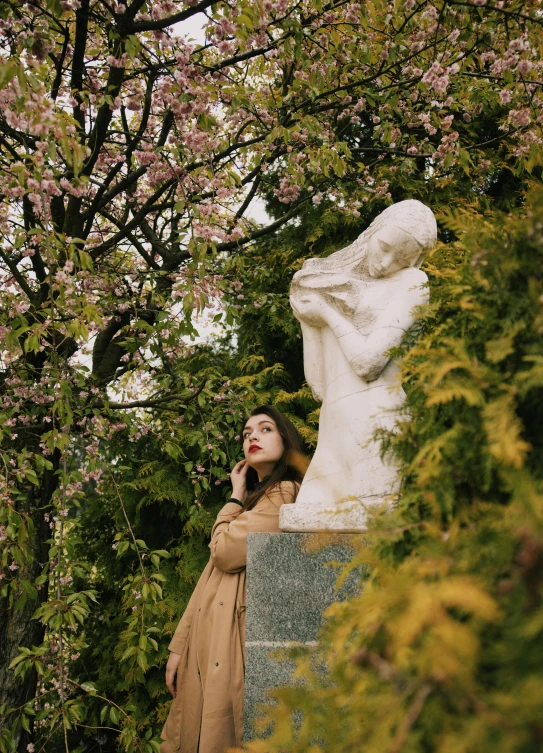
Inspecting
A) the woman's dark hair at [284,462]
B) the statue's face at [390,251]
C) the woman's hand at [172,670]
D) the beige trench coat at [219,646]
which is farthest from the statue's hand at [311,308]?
the woman's hand at [172,670]

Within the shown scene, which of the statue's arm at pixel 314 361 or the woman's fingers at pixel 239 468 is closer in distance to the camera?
the statue's arm at pixel 314 361

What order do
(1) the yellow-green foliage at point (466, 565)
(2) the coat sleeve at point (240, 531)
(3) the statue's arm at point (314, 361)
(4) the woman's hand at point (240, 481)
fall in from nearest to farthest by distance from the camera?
(1) the yellow-green foliage at point (466, 565) < (2) the coat sleeve at point (240, 531) < (3) the statue's arm at point (314, 361) < (4) the woman's hand at point (240, 481)

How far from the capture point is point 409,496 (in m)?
1.35

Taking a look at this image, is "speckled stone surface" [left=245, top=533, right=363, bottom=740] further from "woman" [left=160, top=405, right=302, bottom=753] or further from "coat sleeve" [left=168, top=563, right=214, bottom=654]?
"coat sleeve" [left=168, top=563, right=214, bottom=654]

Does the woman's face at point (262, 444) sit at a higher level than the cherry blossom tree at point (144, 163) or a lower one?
lower

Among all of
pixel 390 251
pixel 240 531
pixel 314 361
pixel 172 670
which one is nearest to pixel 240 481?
pixel 240 531

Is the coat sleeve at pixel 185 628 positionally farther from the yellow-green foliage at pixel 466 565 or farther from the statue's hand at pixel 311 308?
the yellow-green foliage at pixel 466 565

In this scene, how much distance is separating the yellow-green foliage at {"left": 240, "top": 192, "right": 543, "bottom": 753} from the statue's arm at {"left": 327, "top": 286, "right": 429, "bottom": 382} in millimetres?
883

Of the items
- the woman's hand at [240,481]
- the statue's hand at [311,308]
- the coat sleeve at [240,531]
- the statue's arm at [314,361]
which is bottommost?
the coat sleeve at [240,531]

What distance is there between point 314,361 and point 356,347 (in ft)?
1.34

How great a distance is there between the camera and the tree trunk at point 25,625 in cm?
397

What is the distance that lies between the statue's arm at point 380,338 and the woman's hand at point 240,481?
1.03m

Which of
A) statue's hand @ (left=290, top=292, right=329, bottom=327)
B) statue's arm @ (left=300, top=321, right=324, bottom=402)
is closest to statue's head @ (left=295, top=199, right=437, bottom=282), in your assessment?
statue's hand @ (left=290, top=292, right=329, bottom=327)

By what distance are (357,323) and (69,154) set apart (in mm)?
1408
